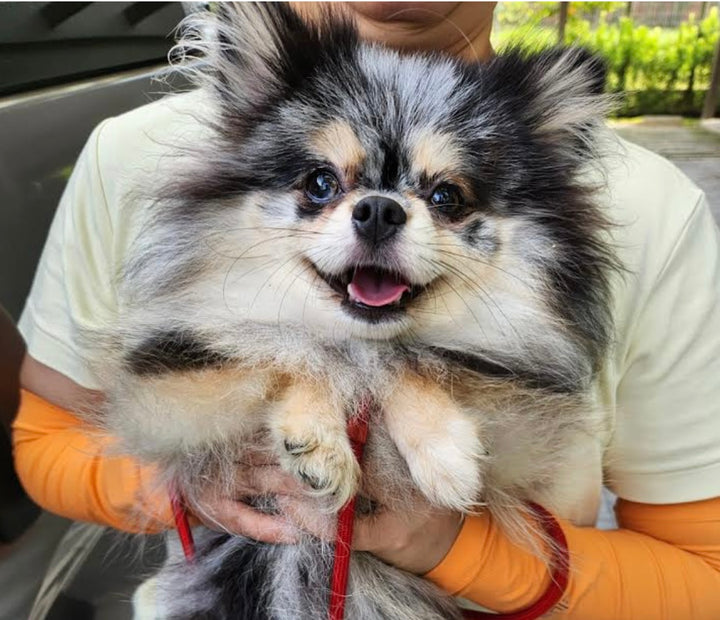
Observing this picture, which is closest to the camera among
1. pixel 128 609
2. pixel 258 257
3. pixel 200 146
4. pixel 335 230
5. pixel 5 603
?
pixel 335 230

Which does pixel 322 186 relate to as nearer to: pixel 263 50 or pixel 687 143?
pixel 263 50

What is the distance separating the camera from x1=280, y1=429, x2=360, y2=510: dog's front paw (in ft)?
2.98

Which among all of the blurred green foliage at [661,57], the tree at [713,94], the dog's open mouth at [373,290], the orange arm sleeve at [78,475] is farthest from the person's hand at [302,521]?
the blurred green foliage at [661,57]

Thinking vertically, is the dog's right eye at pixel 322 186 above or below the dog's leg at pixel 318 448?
above

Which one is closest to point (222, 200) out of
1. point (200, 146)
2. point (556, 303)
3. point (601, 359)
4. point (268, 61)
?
point (200, 146)

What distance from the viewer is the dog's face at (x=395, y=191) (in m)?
1.04

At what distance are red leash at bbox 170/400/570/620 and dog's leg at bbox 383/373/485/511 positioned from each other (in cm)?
5

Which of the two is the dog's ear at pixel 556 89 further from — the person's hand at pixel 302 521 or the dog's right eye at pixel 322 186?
the person's hand at pixel 302 521

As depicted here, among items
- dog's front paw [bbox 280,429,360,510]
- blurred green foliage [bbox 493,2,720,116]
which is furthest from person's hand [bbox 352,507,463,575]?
blurred green foliage [bbox 493,2,720,116]

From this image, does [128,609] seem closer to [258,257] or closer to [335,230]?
[258,257]

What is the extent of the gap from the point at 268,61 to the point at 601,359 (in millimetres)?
718

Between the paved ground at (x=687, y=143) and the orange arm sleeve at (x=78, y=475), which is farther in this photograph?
the paved ground at (x=687, y=143)

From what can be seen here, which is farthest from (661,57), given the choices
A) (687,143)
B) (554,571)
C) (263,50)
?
(554,571)

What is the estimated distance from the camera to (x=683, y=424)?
1194 mm
